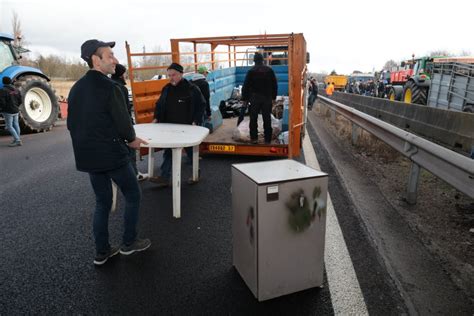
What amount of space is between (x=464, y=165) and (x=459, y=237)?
0.96 metres

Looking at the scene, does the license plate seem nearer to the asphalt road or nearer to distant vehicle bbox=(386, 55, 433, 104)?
the asphalt road

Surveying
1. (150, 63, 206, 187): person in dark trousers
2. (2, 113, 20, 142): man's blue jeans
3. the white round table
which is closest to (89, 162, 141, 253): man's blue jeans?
the white round table

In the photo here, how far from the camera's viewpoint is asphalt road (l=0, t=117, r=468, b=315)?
2.52 meters

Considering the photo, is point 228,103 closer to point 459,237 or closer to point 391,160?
point 391,160

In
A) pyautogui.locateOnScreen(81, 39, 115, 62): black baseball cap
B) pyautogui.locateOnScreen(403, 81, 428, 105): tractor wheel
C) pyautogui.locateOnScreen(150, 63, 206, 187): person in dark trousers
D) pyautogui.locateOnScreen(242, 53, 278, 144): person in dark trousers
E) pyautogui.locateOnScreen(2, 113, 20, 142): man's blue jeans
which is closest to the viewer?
pyautogui.locateOnScreen(81, 39, 115, 62): black baseball cap

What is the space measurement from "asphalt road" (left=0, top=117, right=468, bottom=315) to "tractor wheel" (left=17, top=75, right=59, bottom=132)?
6.68m

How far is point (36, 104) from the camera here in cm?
1152

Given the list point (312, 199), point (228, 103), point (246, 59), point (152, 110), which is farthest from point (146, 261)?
point (246, 59)

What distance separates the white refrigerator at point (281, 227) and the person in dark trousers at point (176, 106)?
2982 mm

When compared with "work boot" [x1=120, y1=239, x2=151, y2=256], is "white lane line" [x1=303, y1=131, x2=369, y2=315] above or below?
above

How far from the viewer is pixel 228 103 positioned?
9.89 metres

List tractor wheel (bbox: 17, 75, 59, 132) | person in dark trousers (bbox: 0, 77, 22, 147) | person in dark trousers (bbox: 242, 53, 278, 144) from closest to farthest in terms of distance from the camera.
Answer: person in dark trousers (bbox: 242, 53, 278, 144)
person in dark trousers (bbox: 0, 77, 22, 147)
tractor wheel (bbox: 17, 75, 59, 132)

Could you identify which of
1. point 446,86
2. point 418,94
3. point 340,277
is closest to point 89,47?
point 340,277

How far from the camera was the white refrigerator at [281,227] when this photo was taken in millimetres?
2402
